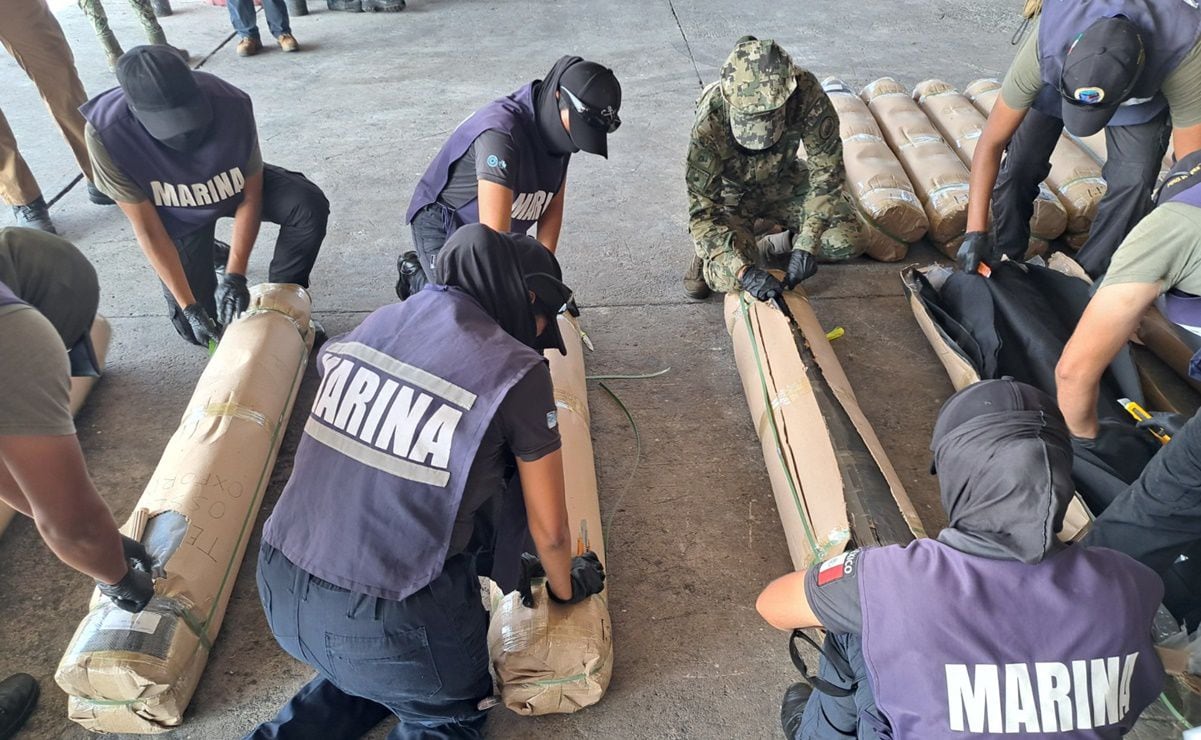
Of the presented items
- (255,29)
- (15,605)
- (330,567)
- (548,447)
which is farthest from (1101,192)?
(255,29)

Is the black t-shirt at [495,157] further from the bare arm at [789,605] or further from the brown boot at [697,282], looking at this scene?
the bare arm at [789,605]

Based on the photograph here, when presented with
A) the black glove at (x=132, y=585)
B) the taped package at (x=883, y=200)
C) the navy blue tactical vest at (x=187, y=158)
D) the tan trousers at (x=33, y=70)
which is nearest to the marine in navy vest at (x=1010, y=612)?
the black glove at (x=132, y=585)

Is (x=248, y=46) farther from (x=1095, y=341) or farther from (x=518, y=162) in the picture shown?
(x=1095, y=341)

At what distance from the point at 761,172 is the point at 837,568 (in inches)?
90.7

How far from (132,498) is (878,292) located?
3.22 meters

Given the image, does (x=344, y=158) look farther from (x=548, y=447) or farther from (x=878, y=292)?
(x=548, y=447)

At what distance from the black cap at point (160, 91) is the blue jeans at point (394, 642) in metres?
1.73

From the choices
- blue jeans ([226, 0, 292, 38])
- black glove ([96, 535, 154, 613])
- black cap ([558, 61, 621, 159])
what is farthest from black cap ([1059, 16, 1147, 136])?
blue jeans ([226, 0, 292, 38])

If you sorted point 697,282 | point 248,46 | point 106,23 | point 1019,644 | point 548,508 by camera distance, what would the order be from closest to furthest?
point 1019,644
point 548,508
point 697,282
point 106,23
point 248,46

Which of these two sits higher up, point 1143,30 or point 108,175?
point 1143,30

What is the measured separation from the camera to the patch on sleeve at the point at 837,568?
1503 millimetres

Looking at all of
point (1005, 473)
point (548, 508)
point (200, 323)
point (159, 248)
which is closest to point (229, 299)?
point (200, 323)

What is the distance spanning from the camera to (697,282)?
12.1 feet

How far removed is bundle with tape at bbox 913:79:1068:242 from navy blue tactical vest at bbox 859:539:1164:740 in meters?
2.86
